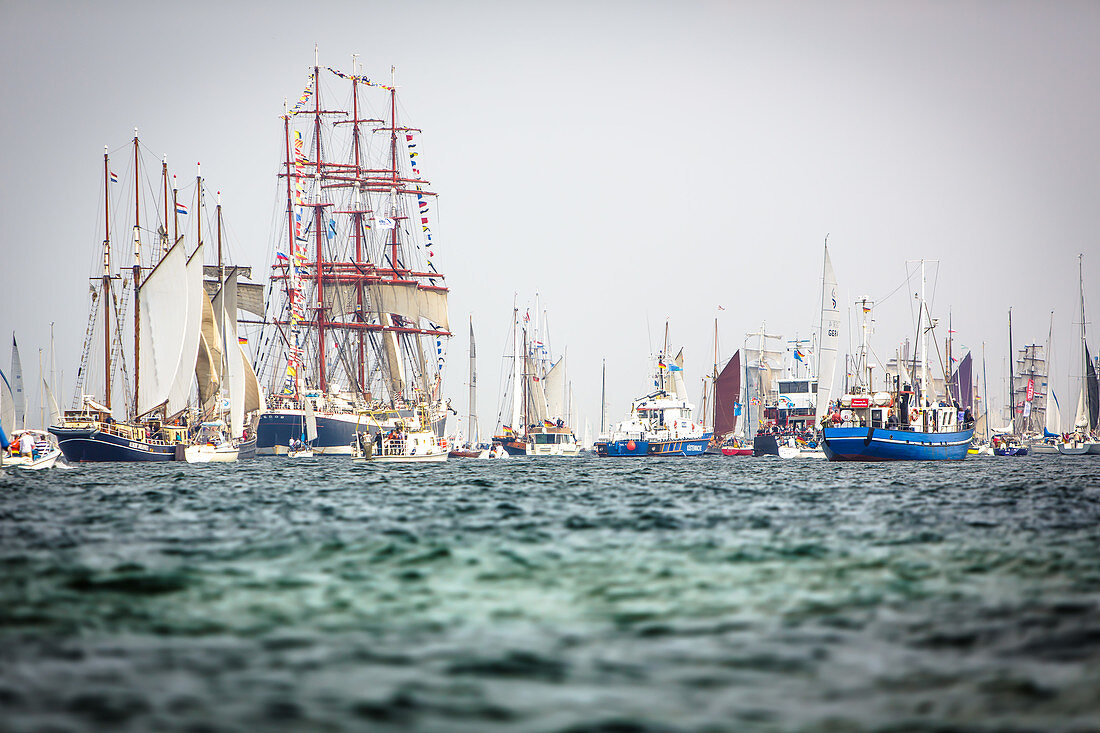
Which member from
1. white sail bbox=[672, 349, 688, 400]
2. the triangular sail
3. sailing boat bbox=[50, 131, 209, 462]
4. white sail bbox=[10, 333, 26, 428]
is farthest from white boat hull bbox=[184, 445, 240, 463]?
the triangular sail

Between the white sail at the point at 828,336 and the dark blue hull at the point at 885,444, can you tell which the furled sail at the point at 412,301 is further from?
the dark blue hull at the point at 885,444

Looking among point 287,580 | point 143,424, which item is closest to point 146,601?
point 287,580

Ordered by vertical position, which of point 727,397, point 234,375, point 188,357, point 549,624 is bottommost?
point 549,624

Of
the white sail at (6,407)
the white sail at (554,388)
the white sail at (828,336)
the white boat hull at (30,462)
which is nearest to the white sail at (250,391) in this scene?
the white sail at (6,407)

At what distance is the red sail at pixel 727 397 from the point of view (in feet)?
484

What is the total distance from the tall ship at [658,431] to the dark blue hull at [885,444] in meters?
45.0

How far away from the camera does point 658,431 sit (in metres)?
134

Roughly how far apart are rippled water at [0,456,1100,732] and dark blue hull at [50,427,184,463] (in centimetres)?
6002

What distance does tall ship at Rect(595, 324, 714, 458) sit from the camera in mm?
132375

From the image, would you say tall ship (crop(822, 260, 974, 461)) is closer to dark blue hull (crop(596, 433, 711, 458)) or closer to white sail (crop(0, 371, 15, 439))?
dark blue hull (crop(596, 433, 711, 458))

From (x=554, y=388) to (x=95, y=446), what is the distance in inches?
3249

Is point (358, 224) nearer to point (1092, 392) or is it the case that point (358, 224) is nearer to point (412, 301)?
point (412, 301)

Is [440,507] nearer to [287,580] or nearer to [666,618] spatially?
[287,580]

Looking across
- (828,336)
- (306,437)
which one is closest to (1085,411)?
(828,336)
